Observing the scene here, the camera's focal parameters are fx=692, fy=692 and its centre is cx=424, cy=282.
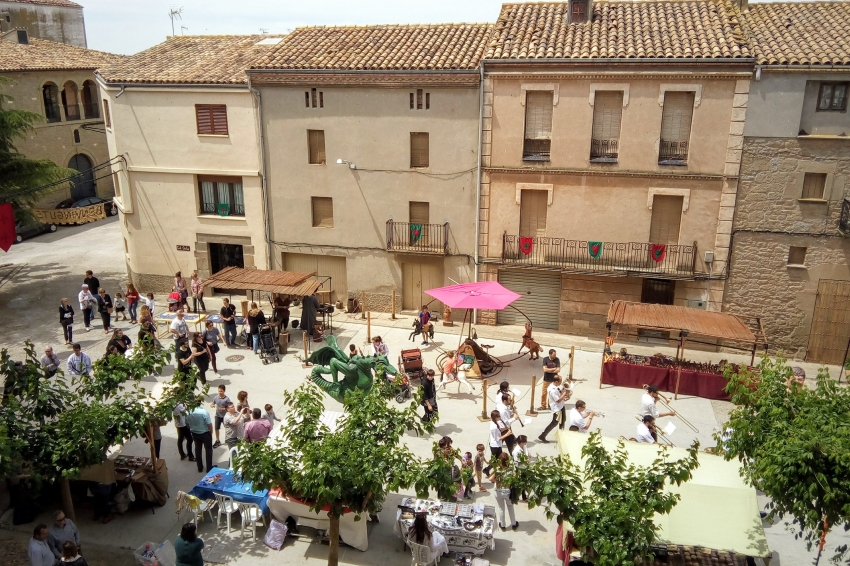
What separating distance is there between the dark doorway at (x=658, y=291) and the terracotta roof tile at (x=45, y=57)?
3144 cm

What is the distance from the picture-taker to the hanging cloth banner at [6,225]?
24.2 metres

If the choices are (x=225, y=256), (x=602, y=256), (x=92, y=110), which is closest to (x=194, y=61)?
(x=225, y=256)

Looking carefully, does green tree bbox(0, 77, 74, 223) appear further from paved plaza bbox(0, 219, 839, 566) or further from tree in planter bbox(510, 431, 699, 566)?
tree in planter bbox(510, 431, 699, 566)

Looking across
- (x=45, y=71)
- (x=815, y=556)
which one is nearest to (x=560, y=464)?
(x=815, y=556)

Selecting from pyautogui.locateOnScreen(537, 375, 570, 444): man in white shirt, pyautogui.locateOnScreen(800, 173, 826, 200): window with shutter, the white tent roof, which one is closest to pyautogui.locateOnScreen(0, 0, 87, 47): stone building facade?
pyautogui.locateOnScreen(537, 375, 570, 444): man in white shirt

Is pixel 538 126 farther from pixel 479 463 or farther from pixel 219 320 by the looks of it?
pixel 479 463

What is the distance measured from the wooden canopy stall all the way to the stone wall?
1.81 m

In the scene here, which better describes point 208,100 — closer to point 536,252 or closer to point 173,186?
point 173,186

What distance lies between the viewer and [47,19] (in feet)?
161

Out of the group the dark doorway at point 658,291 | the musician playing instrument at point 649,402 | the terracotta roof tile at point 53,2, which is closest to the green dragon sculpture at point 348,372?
the musician playing instrument at point 649,402

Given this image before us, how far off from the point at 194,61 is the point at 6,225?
29.3 ft

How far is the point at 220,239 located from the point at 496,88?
11.7 m

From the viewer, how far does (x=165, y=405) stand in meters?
12.1

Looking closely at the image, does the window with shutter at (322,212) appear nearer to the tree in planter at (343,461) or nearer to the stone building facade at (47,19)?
the tree in planter at (343,461)
